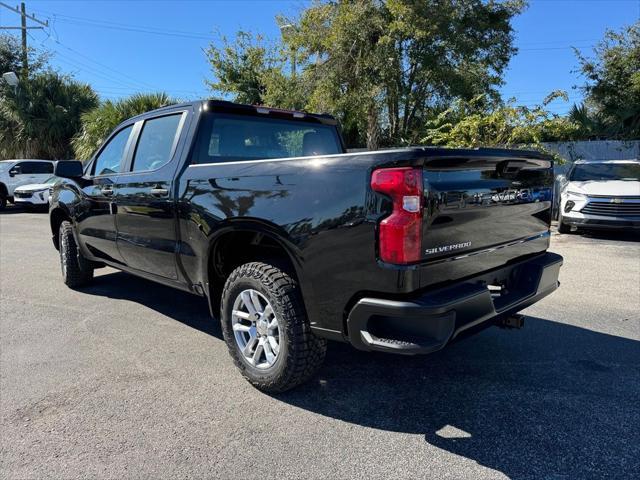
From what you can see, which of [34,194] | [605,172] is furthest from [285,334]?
[34,194]

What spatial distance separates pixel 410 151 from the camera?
2463 millimetres

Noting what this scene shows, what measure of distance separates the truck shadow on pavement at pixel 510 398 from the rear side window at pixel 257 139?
5.37 feet

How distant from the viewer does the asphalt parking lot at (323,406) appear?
250cm

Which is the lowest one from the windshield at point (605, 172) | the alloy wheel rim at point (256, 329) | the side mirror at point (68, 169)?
the alloy wheel rim at point (256, 329)

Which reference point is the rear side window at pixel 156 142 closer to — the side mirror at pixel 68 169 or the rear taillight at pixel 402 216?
the side mirror at pixel 68 169

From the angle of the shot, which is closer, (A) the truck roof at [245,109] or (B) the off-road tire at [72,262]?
(A) the truck roof at [245,109]

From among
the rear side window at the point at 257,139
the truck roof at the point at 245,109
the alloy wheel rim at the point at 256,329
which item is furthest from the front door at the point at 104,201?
the alloy wheel rim at the point at 256,329

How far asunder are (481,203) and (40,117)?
78.3ft

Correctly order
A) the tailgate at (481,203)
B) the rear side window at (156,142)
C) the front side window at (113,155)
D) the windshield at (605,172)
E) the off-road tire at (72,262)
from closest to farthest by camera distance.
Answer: the tailgate at (481,203)
the rear side window at (156,142)
the front side window at (113,155)
the off-road tire at (72,262)
the windshield at (605,172)

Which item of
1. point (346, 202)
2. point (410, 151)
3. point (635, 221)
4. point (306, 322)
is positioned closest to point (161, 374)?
point (306, 322)

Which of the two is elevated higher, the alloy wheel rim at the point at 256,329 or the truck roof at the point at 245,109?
the truck roof at the point at 245,109

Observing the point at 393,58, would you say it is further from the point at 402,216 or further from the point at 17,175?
the point at 17,175

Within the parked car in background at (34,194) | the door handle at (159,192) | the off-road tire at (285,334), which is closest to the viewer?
the off-road tire at (285,334)

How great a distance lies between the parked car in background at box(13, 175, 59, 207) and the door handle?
45.0 ft
